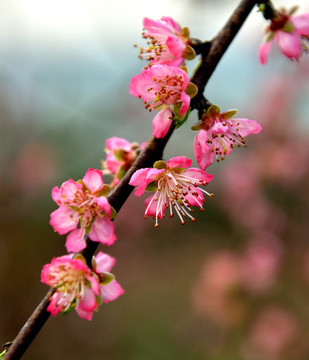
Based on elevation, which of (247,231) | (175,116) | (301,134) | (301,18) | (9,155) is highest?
(301,18)

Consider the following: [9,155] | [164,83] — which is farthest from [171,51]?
[9,155]

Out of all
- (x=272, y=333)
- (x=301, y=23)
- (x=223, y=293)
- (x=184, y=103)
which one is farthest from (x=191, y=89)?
(x=272, y=333)

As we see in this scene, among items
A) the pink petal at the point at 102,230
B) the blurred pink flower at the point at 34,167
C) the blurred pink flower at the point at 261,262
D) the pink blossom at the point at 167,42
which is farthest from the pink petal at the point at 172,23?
the blurred pink flower at the point at 34,167

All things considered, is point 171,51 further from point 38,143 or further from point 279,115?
point 38,143

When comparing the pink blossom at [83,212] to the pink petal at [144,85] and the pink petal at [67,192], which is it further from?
the pink petal at [144,85]

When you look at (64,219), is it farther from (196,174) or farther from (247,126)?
(247,126)
